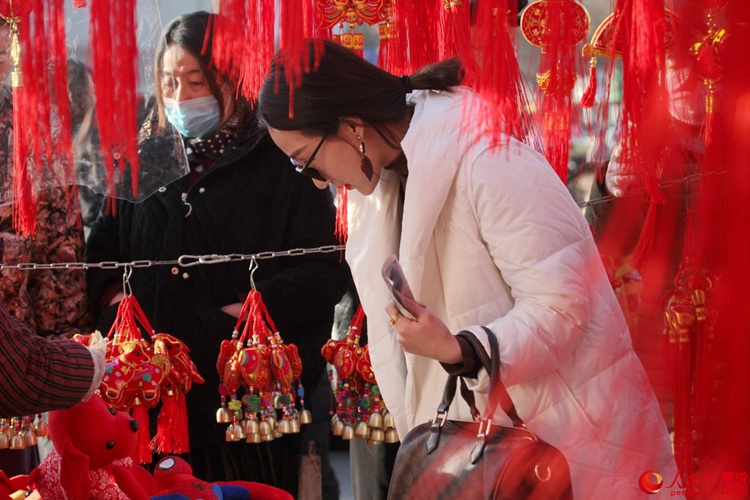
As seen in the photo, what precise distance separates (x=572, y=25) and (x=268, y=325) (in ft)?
5.17

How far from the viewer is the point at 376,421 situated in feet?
7.89

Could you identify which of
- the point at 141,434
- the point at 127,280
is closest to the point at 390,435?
the point at 141,434

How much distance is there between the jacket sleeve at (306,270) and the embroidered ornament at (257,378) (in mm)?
71

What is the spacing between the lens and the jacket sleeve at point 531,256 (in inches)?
57.8

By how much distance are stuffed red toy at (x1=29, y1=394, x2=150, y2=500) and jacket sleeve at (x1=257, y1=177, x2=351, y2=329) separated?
2.36 ft

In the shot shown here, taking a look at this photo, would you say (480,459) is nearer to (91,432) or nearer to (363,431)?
(91,432)

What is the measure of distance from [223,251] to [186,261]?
97 millimetres

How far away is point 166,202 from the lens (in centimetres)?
251

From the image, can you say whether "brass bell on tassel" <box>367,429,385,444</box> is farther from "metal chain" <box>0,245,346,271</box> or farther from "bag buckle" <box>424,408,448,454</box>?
"bag buckle" <box>424,408,448,454</box>

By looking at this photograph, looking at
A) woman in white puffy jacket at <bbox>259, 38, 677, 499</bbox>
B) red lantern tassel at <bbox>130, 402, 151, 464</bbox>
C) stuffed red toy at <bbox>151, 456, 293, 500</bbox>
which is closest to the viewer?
woman in white puffy jacket at <bbox>259, 38, 677, 499</bbox>

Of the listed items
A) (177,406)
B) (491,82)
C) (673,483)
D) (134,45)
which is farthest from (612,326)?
(177,406)

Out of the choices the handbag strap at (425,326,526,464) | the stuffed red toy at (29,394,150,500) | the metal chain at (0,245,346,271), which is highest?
the metal chain at (0,245,346,271)

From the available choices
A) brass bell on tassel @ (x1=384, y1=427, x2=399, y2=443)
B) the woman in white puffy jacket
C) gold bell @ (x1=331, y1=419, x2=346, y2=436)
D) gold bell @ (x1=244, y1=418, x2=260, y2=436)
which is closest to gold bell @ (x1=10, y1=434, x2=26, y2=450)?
gold bell @ (x1=244, y1=418, x2=260, y2=436)

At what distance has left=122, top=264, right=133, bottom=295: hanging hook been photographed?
7.66 ft
